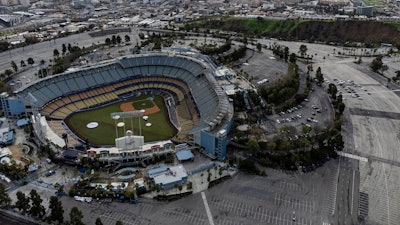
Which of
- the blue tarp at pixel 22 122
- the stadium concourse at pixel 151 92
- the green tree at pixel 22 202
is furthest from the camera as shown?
the blue tarp at pixel 22 122

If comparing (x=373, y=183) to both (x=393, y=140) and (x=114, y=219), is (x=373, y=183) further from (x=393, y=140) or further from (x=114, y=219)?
(x=114, y=219)

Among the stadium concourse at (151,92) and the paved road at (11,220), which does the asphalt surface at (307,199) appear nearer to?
the paved road at (11,220)

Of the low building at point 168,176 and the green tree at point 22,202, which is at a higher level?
the green tree at point 22,202

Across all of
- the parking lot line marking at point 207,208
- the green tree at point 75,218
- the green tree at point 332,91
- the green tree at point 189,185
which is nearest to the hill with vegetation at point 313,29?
the green tree at point 332,91

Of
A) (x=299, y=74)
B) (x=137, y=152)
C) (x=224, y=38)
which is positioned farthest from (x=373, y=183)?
(x=224, y=38)

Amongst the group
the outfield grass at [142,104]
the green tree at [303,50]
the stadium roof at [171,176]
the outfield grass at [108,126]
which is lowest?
the stadium roof at [171,176]

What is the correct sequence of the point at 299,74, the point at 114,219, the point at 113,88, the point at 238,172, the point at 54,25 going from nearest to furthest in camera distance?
the point at 114,219
the point at 238,172
the point at 113,88
the point at 299,74
the point at 54,25
